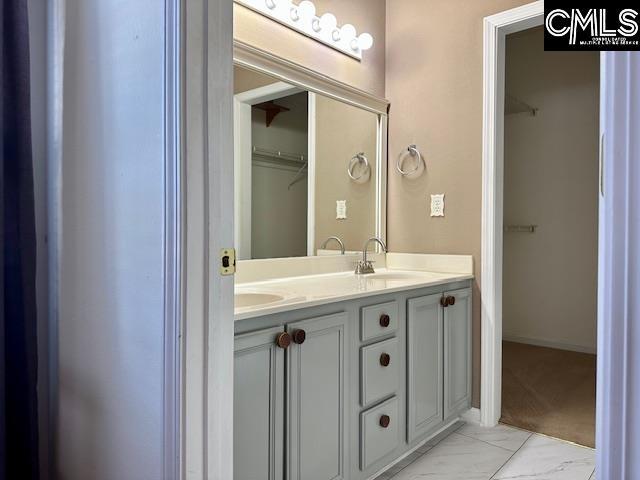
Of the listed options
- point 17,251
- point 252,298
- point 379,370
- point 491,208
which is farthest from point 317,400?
point 491,208

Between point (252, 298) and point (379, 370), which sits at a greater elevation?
point (252, 298)

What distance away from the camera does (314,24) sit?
2.33 m

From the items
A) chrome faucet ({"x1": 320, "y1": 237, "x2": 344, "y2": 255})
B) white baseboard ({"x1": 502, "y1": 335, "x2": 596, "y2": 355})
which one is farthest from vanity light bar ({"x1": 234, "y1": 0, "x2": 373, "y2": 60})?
white baseboard ({"x1": 502, "y1": 335, "x2": 596, "y2": 355})

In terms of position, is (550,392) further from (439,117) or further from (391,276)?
(439,117)

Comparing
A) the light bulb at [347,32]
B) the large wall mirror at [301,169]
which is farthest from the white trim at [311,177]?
the light bulb at [347,32]

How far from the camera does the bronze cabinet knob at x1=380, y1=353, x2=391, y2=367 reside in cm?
182

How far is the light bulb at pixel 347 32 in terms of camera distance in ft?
8.12

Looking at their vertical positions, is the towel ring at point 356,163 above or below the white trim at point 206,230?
above

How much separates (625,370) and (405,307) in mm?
1479

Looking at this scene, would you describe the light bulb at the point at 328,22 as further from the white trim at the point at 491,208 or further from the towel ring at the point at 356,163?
the white trim at the point at 491,208

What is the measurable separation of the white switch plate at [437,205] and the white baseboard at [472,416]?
3.55 feet

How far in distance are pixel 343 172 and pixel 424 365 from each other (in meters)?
→ 1.15

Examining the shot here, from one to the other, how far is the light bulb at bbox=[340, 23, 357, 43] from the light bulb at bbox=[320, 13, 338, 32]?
0.08 meters

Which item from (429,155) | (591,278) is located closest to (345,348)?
(429,155)
